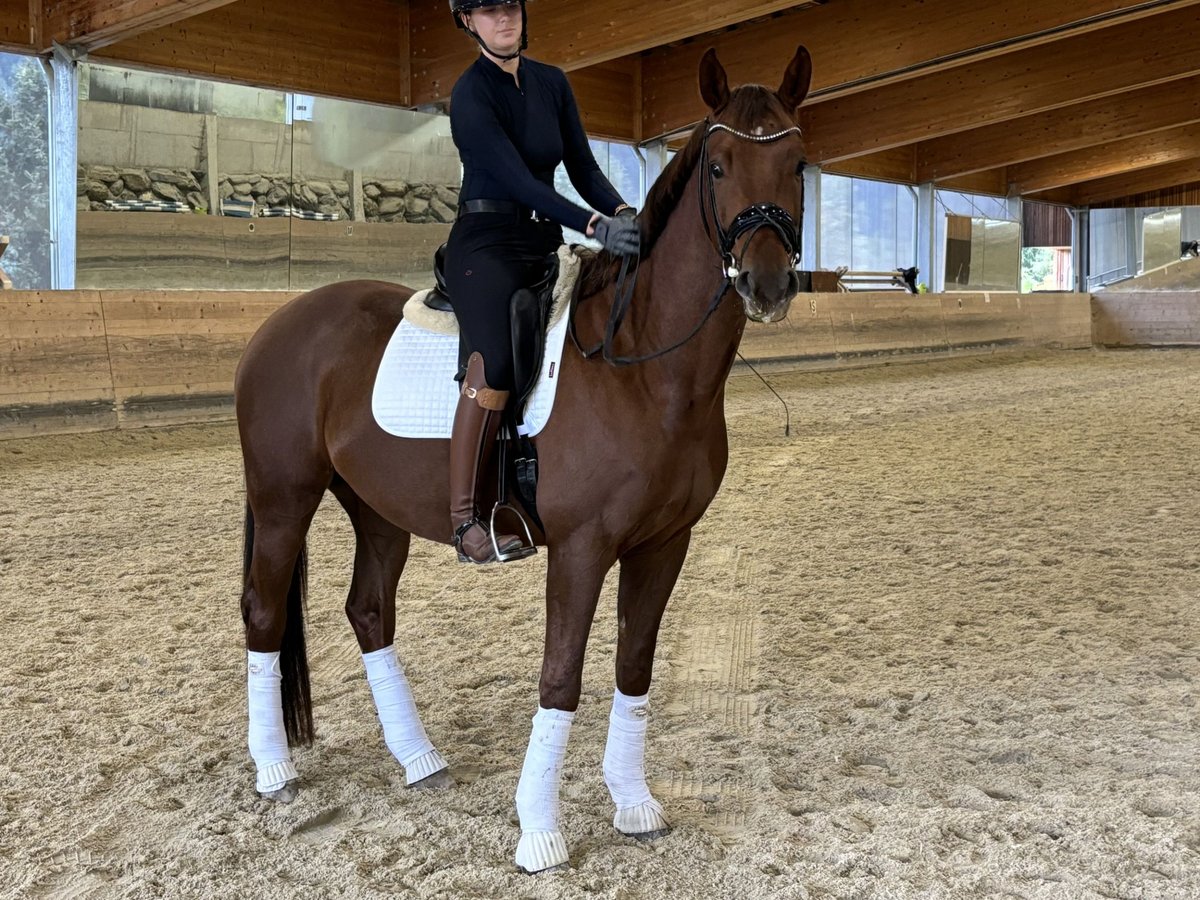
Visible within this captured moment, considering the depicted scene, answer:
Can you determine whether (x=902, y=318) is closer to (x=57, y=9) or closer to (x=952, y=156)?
(x=952, y=156)

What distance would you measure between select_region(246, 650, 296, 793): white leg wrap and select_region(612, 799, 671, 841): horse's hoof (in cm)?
87

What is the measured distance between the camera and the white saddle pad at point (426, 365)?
2580 millimetres

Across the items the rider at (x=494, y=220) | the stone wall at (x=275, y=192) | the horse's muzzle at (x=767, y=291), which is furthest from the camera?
the stone wall at (x=275, y=192)

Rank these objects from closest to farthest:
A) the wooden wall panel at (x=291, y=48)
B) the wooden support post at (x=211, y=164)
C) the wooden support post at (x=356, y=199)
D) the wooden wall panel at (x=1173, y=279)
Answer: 1. the wooden wall panel at (x=291, y=48)
2. the wooden support post at (x=211, y=164)
3. the wooden support post at (x=356, y=199)
4. the wooden wall panel at (x=1173, y=279)

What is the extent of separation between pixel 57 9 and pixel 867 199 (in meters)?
14.9

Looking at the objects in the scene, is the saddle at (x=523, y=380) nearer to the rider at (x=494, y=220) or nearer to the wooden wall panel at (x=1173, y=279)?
the rider at (x=494, y=220)

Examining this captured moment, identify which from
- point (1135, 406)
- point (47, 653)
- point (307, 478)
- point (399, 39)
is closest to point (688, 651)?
point (307, 478)

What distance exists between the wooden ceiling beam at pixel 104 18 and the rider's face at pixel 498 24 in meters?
7.57

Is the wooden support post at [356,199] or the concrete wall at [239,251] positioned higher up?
the wooden support post at [356,199]

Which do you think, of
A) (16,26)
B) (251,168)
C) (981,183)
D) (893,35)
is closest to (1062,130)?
(981,183)

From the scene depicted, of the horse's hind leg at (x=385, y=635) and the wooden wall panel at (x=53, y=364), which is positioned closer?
the horse's hind leg at (x=385, y=635)

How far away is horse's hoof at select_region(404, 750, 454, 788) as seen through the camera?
2820 mm

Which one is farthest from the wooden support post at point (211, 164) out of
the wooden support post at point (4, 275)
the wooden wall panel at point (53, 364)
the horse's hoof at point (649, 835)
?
the horse's hoof at point (649, 835)

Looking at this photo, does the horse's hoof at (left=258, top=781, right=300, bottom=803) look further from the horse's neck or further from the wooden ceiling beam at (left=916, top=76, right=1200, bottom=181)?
the wooden ceiling beam at (left=916, top=76, right=1200, bottom=181)
